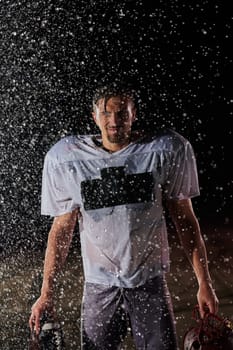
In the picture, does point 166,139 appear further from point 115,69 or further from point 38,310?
point 115,69

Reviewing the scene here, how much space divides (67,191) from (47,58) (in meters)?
16.8

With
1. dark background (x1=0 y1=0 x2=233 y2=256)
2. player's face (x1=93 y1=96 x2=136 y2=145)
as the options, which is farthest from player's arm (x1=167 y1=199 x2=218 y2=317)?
dark background (x1=0 y1=0 x2=233 y2=256)

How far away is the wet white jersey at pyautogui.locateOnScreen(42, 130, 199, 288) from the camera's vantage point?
2750 mm

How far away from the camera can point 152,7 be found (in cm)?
2012

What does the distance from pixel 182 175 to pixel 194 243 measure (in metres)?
0.37

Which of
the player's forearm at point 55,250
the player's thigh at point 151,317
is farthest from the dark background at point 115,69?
the player's thigh at point 151,317

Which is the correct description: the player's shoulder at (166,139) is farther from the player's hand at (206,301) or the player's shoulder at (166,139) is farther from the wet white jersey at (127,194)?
the player's hand at (206,301)

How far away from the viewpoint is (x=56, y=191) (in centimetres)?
288

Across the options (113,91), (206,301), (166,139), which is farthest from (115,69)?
(206,301)

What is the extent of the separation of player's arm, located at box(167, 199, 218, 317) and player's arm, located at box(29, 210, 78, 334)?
0.52 meters

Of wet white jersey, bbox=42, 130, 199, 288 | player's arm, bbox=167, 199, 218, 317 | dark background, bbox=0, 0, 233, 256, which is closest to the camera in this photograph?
wet white jersey, bbox=42, 130, 199, 288

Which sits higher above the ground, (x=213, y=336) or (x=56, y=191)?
(x=56, y=191)

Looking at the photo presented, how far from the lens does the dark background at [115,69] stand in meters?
17.5

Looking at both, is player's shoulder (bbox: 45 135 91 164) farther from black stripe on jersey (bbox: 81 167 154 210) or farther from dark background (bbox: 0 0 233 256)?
dark background (bbox: 0 0 233 256)
